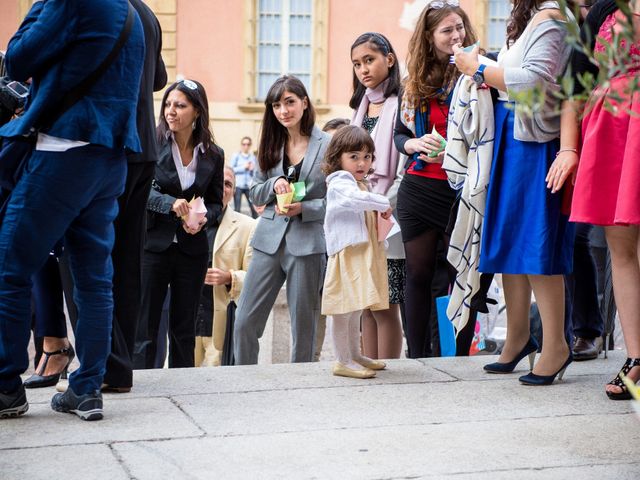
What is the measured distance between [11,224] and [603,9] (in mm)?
2427

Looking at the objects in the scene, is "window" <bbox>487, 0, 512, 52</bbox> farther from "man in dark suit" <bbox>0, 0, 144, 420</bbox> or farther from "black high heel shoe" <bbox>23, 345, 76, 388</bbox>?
"man in dark suit" <bbox>0, 0, 144, 420</bbox>

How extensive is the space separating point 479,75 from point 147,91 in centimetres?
142

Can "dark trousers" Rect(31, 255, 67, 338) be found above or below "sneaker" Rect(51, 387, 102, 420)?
above

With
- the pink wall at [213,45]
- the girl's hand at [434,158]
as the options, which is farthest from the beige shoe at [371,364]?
the pink wall at [213,45]

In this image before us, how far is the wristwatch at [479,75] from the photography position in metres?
4.74

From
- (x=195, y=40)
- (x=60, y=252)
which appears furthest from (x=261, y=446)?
(x=195, y=40)

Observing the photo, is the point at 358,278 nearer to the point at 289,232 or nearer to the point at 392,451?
the point at 289,232

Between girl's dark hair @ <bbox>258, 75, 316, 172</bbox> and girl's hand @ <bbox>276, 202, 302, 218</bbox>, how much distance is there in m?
0.33

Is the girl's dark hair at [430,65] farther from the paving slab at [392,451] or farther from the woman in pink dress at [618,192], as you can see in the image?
the paving slab at [392,451]

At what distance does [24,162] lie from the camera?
4.09m

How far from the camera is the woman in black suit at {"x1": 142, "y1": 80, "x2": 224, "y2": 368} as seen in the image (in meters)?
6.09

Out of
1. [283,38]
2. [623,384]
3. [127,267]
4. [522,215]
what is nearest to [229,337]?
[127,267]

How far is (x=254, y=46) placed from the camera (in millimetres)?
24797

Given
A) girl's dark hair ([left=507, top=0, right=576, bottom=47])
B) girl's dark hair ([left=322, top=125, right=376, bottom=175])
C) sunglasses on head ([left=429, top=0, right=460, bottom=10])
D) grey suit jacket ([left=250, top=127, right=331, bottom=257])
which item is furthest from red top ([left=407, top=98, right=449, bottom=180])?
girl's dark hair ([left=507, top=0, right=576, bottom=47])
